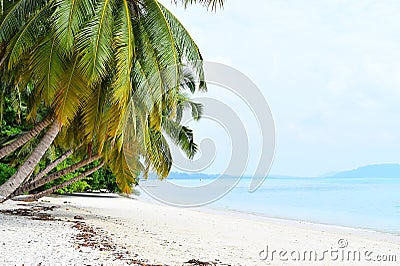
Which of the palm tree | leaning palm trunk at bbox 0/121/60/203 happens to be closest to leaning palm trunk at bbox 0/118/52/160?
leaning palm trunk at bbox 0/121/60/203

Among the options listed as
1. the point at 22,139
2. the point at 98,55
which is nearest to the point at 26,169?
the point at 22,139

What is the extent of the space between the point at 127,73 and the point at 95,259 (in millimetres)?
3009

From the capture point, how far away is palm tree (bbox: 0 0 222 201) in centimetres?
763

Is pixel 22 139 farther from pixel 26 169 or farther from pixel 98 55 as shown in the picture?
pixel 98 55

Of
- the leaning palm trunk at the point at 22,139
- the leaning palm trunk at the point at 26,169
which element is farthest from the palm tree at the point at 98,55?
the leaning palm trunk at the point at 22,139

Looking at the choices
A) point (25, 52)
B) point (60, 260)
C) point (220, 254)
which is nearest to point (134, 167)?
point (220, 254)

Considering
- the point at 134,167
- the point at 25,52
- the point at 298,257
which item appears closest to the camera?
the point at 25,52

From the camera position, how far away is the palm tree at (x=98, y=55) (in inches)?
300

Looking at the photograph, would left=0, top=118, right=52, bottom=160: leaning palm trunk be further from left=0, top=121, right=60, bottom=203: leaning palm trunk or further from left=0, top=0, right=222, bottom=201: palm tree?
left=0, top=0, right=222, bottom=201: palm tree

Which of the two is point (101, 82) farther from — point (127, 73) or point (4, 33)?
point (4, 33)

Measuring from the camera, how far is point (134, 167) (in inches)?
472

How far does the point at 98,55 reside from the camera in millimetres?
7445

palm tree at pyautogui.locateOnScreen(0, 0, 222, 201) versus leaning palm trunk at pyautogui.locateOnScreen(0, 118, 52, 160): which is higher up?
palm tree at pyautogui.locateOnScreen(0, 0, 222, 201)

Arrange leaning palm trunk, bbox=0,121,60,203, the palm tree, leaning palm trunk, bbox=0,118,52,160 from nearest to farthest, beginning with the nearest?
the palm tree
leaning palm trunk, bbox=0,121,60,203
leaning palm trunk, bbox=0,118,52,160
